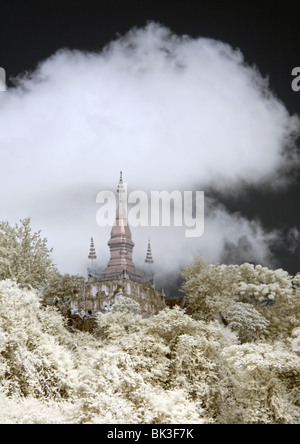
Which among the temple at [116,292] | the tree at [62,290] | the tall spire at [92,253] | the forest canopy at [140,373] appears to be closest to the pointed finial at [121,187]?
the temple at [116,292]

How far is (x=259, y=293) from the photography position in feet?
100

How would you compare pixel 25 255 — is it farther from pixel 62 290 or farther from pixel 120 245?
pixel 120 245

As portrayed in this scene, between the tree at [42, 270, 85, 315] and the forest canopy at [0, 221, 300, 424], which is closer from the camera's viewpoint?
the forest canopy at [0, 221, 300, 424]

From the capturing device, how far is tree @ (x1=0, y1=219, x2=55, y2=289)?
90.1 feet

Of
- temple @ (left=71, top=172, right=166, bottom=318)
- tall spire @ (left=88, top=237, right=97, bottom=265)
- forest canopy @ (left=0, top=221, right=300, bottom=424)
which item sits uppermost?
tall spire @ (left=88, top=237, right=97, bottom=265)

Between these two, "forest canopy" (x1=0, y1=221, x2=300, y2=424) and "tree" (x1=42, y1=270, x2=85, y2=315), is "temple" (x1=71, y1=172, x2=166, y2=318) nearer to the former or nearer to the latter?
"tree" (x1=42, y1=270, x2=85, y2=315)

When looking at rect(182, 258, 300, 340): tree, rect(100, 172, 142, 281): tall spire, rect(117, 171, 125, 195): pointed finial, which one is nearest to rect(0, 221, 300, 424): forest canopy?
rect(182, 258, 300, 340): tree

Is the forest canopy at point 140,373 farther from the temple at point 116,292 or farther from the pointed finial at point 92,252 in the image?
the pointed finial at point 92,252

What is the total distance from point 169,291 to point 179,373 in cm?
1490

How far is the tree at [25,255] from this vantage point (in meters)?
27.5

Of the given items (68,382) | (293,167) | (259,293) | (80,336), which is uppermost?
(293,167)

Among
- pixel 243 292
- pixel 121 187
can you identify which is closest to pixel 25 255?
pixel 121 187
